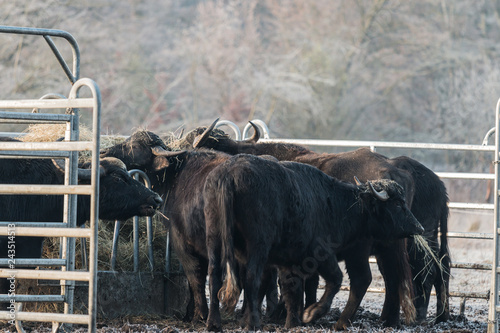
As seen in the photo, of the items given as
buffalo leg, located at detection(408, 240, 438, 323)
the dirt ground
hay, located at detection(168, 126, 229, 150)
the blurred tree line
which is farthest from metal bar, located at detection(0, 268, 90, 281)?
the blurred tree line

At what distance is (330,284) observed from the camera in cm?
723

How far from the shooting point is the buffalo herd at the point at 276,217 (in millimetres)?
6562

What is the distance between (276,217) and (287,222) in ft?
0.72

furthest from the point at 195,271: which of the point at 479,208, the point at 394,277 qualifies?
the point at 479,208

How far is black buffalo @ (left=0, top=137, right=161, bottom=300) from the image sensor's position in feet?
23.5

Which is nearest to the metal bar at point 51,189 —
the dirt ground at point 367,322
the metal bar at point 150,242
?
the dirt ground at point 367,322

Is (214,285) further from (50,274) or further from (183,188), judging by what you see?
(50,274)

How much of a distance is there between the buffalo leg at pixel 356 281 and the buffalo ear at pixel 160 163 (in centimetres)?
222

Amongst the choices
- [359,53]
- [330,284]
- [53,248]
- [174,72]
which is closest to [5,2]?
[174,72]

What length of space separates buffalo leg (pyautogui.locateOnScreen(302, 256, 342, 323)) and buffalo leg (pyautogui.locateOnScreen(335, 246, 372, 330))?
0.43 metres

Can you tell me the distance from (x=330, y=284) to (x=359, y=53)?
85.1 ft

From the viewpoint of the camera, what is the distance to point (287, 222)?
22.5ft

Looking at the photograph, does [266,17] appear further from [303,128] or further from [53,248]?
[53,248]

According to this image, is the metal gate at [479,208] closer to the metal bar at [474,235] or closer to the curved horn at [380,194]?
the metal bar at [474,235]
